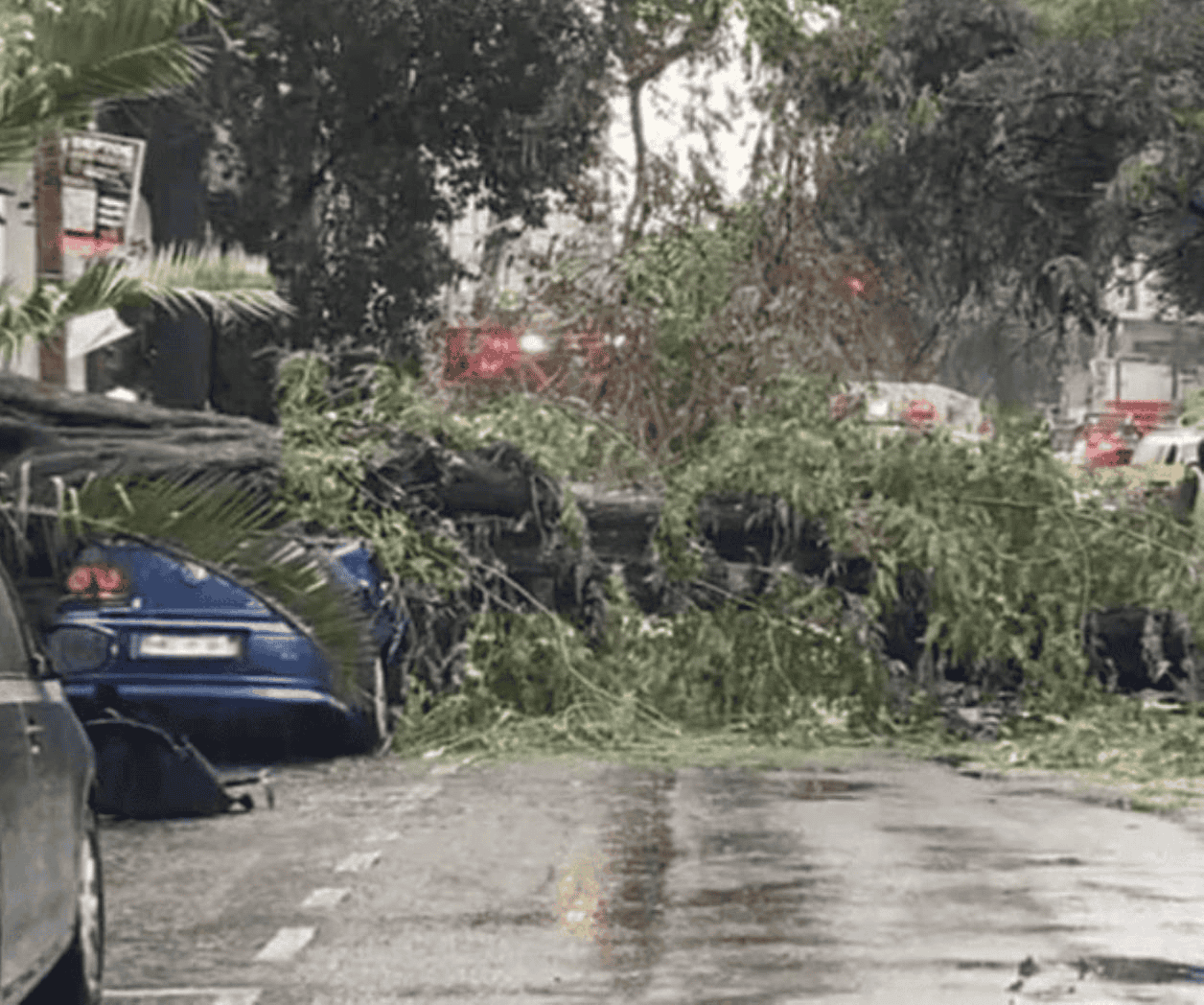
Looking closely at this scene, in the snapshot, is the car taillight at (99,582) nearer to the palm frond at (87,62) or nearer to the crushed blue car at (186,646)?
the crushed blue car at (186,646)

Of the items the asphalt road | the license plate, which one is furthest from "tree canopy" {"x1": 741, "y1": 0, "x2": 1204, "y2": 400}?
the asphalt road

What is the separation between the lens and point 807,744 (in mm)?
16547

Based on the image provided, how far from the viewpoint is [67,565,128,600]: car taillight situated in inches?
575

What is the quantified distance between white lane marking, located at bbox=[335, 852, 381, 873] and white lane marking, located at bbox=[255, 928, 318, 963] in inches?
64.9

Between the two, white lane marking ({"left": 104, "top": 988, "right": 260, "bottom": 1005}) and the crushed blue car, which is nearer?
white lane marking ({"left": 104, "top": 988, "right": 260, "bottom": 1005})

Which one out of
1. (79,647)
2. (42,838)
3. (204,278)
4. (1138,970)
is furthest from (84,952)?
(204,278)

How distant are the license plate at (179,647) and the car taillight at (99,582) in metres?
0.28

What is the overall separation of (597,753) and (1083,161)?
18689 millimetres

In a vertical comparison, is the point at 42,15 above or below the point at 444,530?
above

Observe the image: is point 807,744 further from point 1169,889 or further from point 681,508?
point 1169,889

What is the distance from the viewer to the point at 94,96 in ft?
42.3

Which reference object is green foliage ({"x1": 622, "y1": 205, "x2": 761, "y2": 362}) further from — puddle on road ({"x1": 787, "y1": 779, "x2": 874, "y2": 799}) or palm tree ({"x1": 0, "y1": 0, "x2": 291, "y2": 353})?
palm tree ({"x1": 0, "y1": 0, "x2": 291, "y2": 353})

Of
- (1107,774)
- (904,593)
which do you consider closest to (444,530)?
(904,593)

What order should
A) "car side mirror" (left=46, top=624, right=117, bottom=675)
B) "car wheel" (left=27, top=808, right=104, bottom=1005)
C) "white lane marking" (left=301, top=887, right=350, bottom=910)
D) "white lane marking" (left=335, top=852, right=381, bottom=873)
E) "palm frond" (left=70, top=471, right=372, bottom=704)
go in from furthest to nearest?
"palm frond" (left=70, top=471, right=372, bottom=704)
"white lane marking" (left=335, top=852, right=381, bottom=873)
"white lane marking" (left=301, top=887, right=350, bottom=910)
"car side mirror" (left=46, top=624, right=117, bottom=675)
"car wheel" (left=27, top=808, right=104, bottom=1005)
